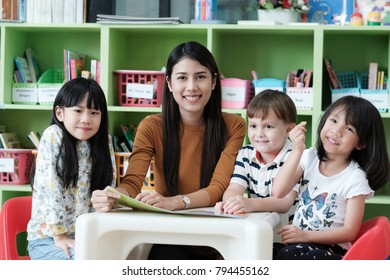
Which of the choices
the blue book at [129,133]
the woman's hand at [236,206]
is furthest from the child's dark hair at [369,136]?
the blue book at [129,133]

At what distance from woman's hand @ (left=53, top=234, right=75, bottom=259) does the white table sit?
32cm

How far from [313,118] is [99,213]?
175 cm

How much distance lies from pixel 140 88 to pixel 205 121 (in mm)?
1129

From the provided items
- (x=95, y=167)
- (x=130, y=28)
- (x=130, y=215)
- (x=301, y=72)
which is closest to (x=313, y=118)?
(x=301, y=72)

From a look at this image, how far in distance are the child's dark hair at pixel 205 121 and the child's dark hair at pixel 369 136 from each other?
402 millimetres

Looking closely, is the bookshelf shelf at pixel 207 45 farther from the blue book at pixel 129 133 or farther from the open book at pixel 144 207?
the open book at pixel 144 207


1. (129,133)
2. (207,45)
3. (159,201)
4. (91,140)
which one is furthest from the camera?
(129,133)

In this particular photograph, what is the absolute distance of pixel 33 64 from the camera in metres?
3.34

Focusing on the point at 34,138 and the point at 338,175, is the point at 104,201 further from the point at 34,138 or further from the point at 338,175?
the point at 34,138

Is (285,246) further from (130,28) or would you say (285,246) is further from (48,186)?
(130,28)

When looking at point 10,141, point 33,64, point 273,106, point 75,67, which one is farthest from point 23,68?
point 273,106

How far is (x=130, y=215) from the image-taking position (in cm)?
140

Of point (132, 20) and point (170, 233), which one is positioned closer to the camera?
point (170, 233)

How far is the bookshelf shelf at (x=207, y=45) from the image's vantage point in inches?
118
